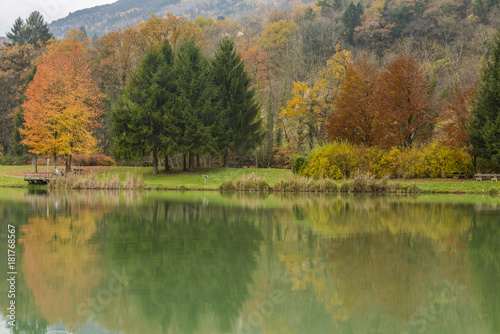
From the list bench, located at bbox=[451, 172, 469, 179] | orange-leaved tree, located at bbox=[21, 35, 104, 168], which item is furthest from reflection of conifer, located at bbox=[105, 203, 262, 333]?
orange-leaved tree, located at bbox=[21, 35, 104, 168]

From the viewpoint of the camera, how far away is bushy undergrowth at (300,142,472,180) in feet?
110

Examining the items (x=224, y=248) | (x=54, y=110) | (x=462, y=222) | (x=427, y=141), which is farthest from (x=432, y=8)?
(x=224, y=248)

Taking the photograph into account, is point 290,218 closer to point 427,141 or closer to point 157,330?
point 157,330

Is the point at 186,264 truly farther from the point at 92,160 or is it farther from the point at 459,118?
the point at 92,160

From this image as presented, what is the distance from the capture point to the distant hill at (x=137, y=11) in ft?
432

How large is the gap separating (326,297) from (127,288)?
125 inches

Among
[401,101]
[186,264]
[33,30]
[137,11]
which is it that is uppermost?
[137,11]

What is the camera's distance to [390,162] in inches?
1346

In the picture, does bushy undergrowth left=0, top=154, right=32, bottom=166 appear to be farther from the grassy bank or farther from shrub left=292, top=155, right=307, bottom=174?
shrub left=292, top=155, right=307, bottom=174

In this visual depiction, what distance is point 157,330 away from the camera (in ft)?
22.8

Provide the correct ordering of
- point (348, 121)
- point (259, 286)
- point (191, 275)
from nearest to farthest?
1. point (259, 286)
2. point (191, 275)
3. point (348, 121)

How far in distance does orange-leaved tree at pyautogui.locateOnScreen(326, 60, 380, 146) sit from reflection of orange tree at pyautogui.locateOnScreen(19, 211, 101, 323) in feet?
81.4

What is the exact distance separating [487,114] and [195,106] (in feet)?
68.0

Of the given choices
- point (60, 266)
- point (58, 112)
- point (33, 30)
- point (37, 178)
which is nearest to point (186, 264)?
point (60, 266)
